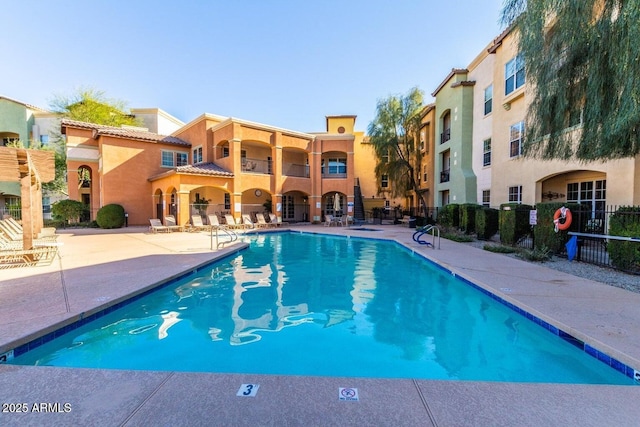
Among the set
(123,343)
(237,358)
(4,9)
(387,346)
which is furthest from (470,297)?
(4,9)

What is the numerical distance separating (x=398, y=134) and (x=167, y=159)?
18.8m

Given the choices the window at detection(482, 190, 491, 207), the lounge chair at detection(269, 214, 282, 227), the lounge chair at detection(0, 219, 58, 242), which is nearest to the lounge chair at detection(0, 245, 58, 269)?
the lounge chair at detection(0, 219, 58, 242)

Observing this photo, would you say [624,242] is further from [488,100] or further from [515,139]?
[488,100]

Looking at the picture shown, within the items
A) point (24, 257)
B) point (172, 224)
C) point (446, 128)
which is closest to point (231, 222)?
point (172, 224)

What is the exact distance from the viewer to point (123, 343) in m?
4.37

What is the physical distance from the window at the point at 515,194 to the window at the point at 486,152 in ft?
8.49

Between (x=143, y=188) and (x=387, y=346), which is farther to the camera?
(x=143, y=188)

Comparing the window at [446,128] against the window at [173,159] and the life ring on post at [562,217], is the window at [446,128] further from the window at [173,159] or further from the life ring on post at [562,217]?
the window at [173,159]

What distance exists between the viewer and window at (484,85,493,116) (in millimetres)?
17328

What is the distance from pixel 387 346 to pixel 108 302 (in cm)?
477

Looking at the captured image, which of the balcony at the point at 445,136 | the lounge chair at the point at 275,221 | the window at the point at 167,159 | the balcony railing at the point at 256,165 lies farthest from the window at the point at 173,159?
the balcony at the point at 445,136

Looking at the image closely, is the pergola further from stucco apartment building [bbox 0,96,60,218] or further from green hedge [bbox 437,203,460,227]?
stucco apartment building [bbox 0,96,60,218]

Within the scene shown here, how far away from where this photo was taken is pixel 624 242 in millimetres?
7227

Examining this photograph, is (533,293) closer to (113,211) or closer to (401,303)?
(401,303)
